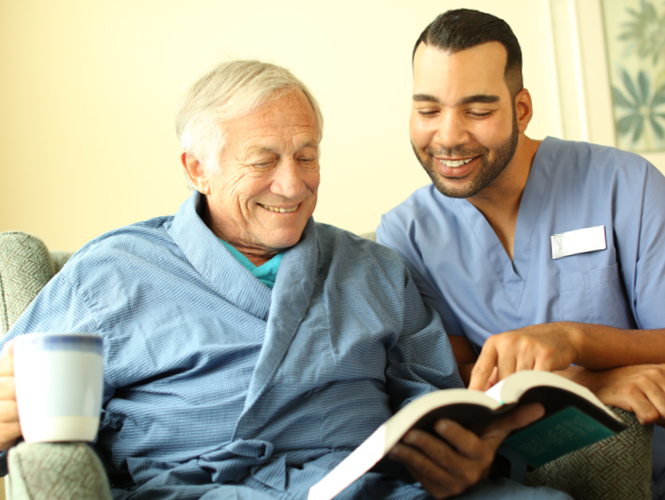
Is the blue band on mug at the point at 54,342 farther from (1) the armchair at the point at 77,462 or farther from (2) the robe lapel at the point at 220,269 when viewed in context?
(2) the robe lapel at the point at 220,269

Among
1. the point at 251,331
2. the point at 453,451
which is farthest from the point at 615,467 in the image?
the point at 251,331

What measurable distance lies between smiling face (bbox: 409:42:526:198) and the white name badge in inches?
8.5

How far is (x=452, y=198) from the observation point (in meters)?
1.61

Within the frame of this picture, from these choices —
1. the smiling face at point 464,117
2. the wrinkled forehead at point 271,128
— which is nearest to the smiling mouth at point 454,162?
the smiling face at point 464,117

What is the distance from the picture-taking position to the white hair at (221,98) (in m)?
1.29

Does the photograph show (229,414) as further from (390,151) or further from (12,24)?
(12,24)

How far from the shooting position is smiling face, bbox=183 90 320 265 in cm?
128

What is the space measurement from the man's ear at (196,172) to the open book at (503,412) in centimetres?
73

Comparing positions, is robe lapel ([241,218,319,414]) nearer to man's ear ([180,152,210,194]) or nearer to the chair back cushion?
man's ear ([180,152,210,194])

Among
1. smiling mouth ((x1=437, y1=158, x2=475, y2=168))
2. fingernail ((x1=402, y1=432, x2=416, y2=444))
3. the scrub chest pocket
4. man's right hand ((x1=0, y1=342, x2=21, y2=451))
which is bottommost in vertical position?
the scrub chest pocket

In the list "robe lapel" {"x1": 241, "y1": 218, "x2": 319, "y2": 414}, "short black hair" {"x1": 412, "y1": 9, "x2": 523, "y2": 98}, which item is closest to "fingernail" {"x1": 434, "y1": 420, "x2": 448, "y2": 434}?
"robe lapel" {"x1": 241, "y1": 218, "x2": 319, "y2": 414}

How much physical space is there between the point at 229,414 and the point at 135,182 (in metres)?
1.27

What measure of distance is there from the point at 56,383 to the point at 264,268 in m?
0.61

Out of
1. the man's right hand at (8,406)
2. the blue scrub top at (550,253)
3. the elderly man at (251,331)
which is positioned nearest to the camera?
the man's right hand at (8,406)
